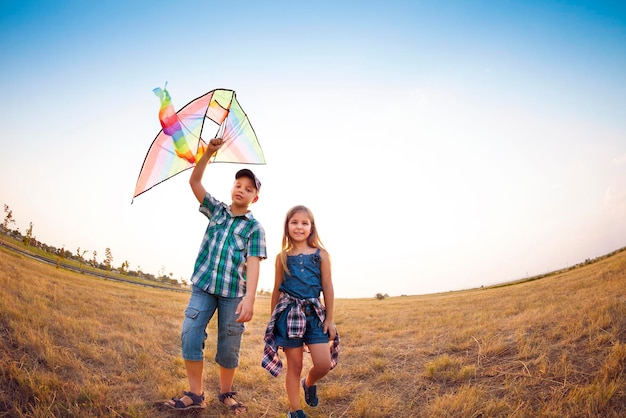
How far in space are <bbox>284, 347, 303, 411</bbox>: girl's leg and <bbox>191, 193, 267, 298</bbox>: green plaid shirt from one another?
32.6 inches

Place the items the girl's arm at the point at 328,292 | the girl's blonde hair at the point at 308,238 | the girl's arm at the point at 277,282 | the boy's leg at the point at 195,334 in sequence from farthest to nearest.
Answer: the girl's blonde hair at the point at 308,238 < the girl's arm at the point at 277,282 < the girl's arm at the point at 328,292 < the boy's leg at the point at 195,334

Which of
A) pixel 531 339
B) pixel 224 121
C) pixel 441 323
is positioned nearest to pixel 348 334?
pixel 441 323

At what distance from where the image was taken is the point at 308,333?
316 cm

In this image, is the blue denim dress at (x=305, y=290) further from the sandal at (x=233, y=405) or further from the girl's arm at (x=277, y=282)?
the sandal at (x=233, y=405)

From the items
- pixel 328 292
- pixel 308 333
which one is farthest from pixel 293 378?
pixel 328 292

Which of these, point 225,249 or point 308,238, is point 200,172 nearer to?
point 225,249

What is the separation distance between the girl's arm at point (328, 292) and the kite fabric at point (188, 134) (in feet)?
5.90

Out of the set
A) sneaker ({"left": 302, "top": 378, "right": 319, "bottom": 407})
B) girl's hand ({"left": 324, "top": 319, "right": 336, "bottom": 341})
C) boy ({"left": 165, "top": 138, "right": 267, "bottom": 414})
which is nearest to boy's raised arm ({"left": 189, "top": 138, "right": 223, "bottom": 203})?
A: boy ({"left": 165, "top": 138, "right": 267, "bottom": 414})

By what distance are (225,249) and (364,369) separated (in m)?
2.88

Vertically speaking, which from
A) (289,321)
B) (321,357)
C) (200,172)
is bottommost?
(321,357)

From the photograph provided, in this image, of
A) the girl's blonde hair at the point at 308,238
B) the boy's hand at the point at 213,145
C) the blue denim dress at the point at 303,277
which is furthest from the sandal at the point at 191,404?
the boy's hand at the point at 213,145

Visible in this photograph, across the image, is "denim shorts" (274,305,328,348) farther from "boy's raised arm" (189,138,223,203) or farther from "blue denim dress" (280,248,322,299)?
"boy's raised arm" (189,138,223,203)

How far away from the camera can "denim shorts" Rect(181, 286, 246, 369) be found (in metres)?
3.02

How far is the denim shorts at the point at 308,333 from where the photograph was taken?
3.14 m
